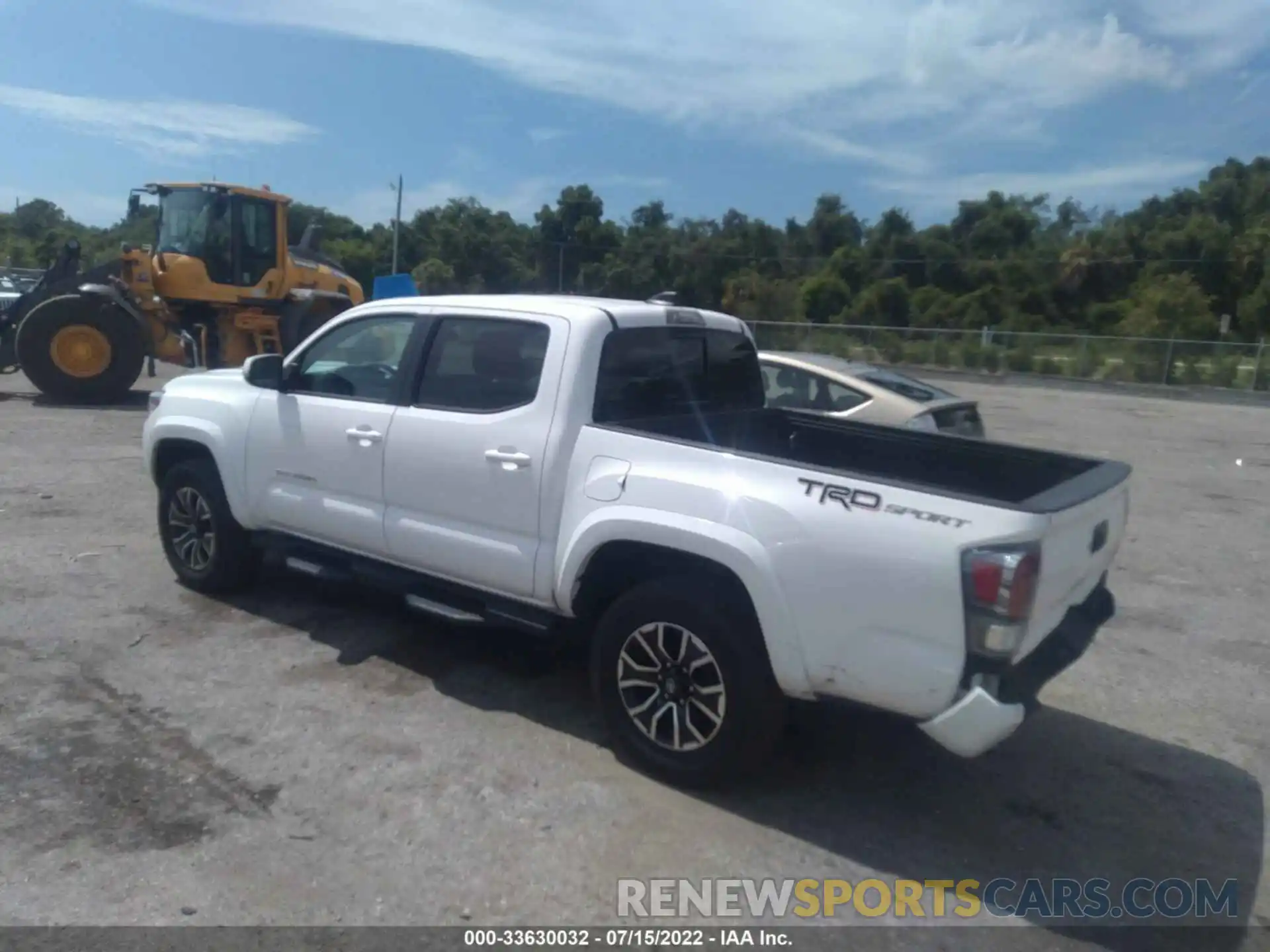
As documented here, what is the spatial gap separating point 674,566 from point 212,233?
606 inches

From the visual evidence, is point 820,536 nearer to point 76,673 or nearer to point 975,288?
→ point 76,673

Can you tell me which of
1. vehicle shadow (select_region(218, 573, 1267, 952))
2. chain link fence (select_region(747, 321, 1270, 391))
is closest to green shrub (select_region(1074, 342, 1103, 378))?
chain link fence (select_region(747, 321, 1270, 391))

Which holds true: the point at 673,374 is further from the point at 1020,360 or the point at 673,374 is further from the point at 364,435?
the point at 1020,360

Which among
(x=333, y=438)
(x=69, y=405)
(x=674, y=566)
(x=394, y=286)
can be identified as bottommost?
(x=69, y=405)

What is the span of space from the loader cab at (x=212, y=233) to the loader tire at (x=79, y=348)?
1.21 meters

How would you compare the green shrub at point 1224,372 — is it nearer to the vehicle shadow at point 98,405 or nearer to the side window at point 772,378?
the side window at point 772,378

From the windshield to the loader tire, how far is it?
1.71 metres

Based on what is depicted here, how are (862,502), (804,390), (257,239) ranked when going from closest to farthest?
(862,502)
(804,390)
(257,239)

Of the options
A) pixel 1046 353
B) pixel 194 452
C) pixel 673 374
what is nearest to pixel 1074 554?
pixel 673 374

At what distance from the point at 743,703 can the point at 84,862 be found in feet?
7.95

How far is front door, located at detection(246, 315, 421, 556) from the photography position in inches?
223

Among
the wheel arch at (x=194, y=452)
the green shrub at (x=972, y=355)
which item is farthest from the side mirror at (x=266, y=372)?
the green shrub at (x=972, y=355)

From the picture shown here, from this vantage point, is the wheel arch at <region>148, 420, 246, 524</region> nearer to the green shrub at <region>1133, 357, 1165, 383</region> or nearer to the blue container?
the blue container

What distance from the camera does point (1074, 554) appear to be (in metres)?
4.13
